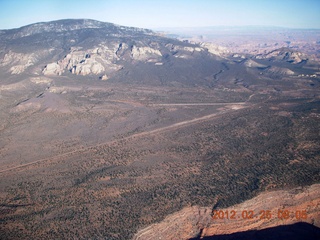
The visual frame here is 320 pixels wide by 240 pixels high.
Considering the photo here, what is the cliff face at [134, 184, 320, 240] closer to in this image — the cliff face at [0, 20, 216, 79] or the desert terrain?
the desert terrain

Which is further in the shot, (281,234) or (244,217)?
(244,217)
